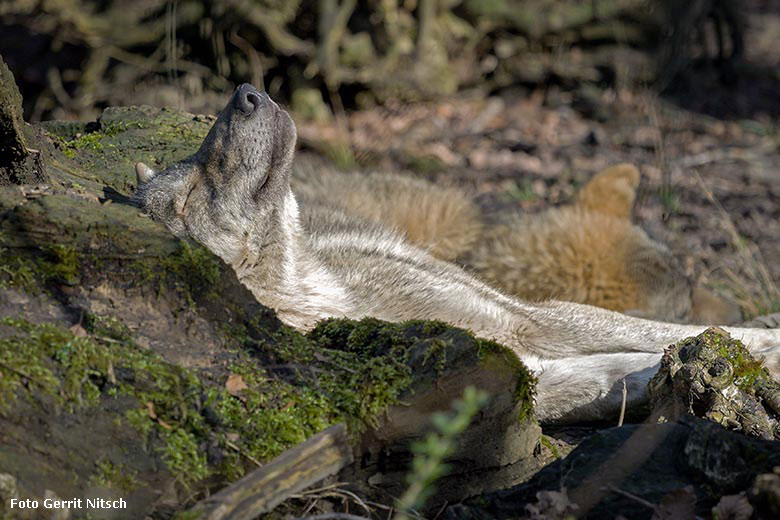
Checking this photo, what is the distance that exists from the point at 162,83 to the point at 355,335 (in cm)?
728

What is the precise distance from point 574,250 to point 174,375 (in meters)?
3.44

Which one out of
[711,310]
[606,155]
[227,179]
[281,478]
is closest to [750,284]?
[711,310]

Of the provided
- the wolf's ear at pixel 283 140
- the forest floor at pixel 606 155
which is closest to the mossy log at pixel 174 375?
the wolf's ear at pixel 283 140

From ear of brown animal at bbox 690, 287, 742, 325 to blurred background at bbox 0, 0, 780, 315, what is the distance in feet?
7.33

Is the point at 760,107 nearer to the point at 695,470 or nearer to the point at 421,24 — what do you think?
the point at 421,24

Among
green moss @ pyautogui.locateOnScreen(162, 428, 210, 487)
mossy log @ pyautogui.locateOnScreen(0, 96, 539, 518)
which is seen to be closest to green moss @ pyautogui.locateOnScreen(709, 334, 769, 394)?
mossy log @ pyautogui.locateOnScreen(0, 96, 539, 518)

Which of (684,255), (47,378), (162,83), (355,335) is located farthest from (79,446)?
(162,83)

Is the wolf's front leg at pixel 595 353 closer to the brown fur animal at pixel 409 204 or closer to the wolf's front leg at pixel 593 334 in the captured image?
the wolf's front leg at pixel 593 334

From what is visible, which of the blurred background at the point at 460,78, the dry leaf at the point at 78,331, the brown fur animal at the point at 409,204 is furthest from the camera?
the blurred background at the point at 460,78

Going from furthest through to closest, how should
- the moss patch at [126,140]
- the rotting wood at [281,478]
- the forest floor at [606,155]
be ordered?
the forest floor at [606,155], the moss patch at [126,140], the rotting wood at [281,478]

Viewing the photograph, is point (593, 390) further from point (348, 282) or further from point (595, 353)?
point (348, 282)

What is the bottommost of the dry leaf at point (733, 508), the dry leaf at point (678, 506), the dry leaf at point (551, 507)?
the dry leaf at point (551, 507)

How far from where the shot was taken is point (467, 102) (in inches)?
407

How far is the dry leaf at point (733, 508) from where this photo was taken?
2105 millimetres
